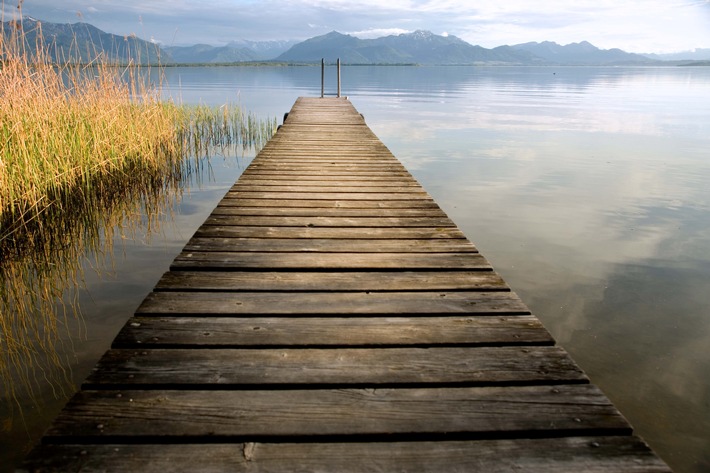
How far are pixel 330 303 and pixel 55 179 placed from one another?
4516 mm

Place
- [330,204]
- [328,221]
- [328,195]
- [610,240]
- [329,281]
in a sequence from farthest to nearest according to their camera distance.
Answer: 1. [610,240]
2. [328,195]
3. [330,204]
4. [328,221]
5. [329,281]

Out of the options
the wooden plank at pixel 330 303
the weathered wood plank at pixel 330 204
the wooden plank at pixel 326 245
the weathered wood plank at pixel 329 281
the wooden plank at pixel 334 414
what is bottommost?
the wooden plank at pixel 334 414

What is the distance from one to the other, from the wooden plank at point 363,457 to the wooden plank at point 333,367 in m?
0.29

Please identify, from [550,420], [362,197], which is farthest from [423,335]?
[362,197]

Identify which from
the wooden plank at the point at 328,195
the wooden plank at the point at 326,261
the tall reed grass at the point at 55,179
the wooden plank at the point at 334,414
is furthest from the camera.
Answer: the wooden plank at the point at 328,195

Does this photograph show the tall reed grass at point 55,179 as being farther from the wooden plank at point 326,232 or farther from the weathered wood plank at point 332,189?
the weathered wood plank at point 332,189

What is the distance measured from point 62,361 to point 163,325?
4.75ft

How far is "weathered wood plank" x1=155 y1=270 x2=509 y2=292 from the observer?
2.48 m

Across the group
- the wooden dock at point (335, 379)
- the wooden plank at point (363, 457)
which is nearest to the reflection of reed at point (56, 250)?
the wooden dock at point (335, 379)

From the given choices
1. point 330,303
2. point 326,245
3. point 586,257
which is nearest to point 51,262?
point 326,245

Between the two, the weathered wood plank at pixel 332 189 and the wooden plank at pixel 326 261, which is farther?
the weathered wood plank at pixel 332 189

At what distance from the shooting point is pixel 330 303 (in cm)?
231

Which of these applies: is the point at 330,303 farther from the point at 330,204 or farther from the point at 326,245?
the point at 330,204

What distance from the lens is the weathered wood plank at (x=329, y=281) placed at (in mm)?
2480
